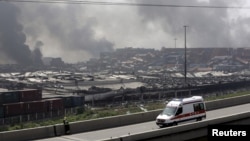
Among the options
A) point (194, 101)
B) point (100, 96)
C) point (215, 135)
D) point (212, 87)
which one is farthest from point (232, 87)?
point (215, 135)

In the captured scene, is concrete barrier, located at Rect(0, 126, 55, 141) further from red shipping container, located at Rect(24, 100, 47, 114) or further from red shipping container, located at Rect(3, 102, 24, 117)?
red shipping container, located at Rect(24, 100, 47, 114)

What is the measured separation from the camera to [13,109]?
54906 mm

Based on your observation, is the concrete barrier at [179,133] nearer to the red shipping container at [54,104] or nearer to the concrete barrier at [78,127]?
the concrete barrier at [78,127]

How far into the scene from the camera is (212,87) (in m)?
89.2

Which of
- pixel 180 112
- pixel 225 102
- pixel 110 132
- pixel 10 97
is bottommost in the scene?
pixel 10 97

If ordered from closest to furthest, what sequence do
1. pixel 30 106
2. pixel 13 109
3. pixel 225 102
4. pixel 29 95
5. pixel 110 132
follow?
1. pixel 110 132
2. pixel 225 102
3. pixel 13 109
4. pixel 30 106
5. pixel 29 95

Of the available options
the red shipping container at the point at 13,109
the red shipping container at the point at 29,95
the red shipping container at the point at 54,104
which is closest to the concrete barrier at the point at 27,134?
the red shipping container at the point at 13,109

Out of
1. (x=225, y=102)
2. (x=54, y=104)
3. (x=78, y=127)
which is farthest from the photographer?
→ (x=54, y=104)

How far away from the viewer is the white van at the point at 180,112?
2308cm

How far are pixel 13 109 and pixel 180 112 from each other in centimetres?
3682

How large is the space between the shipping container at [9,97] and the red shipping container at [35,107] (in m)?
4.32

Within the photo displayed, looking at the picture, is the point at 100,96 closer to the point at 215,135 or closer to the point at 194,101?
the point at 194,101

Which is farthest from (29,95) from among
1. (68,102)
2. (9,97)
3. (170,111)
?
(170,111)

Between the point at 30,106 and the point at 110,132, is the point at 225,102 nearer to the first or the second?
the point at 110,132
